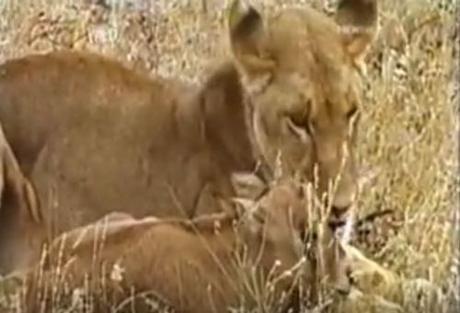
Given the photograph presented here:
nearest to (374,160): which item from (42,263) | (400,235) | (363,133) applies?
(363,133)

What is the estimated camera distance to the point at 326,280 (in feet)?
19.9

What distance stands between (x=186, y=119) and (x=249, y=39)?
0.40 meters

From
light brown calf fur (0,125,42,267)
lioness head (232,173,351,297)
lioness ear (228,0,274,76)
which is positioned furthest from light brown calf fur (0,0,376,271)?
lioness head (232,173,351,297)

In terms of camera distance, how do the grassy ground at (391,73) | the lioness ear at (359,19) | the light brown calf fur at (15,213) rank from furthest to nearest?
1. the lioness ear at (359,19)
2. the grassy ground at (391,73)
3. the light brown calf fur at (15,213)

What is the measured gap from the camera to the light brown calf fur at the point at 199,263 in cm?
595

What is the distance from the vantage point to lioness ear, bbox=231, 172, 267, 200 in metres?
6.68

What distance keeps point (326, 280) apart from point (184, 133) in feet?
3.94

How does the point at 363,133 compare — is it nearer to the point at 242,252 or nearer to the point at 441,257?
the point at 441,257

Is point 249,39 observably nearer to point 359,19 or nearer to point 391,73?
point 359,19

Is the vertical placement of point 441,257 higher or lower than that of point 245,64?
lower

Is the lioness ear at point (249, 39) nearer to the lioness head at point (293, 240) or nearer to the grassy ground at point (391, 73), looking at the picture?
the grassy ground at point (391, 73)

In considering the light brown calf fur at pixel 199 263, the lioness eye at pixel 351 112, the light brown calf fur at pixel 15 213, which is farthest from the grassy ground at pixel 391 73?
the light brown calf fur at pixel 15 213

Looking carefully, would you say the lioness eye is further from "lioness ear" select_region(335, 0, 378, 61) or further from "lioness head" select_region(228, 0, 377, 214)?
"lioness ear" select_region(335, 0, 378, 61)

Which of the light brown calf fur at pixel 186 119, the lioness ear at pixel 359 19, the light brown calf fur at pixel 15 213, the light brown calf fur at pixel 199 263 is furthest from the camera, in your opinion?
the lioness ear at pixel 359 19
